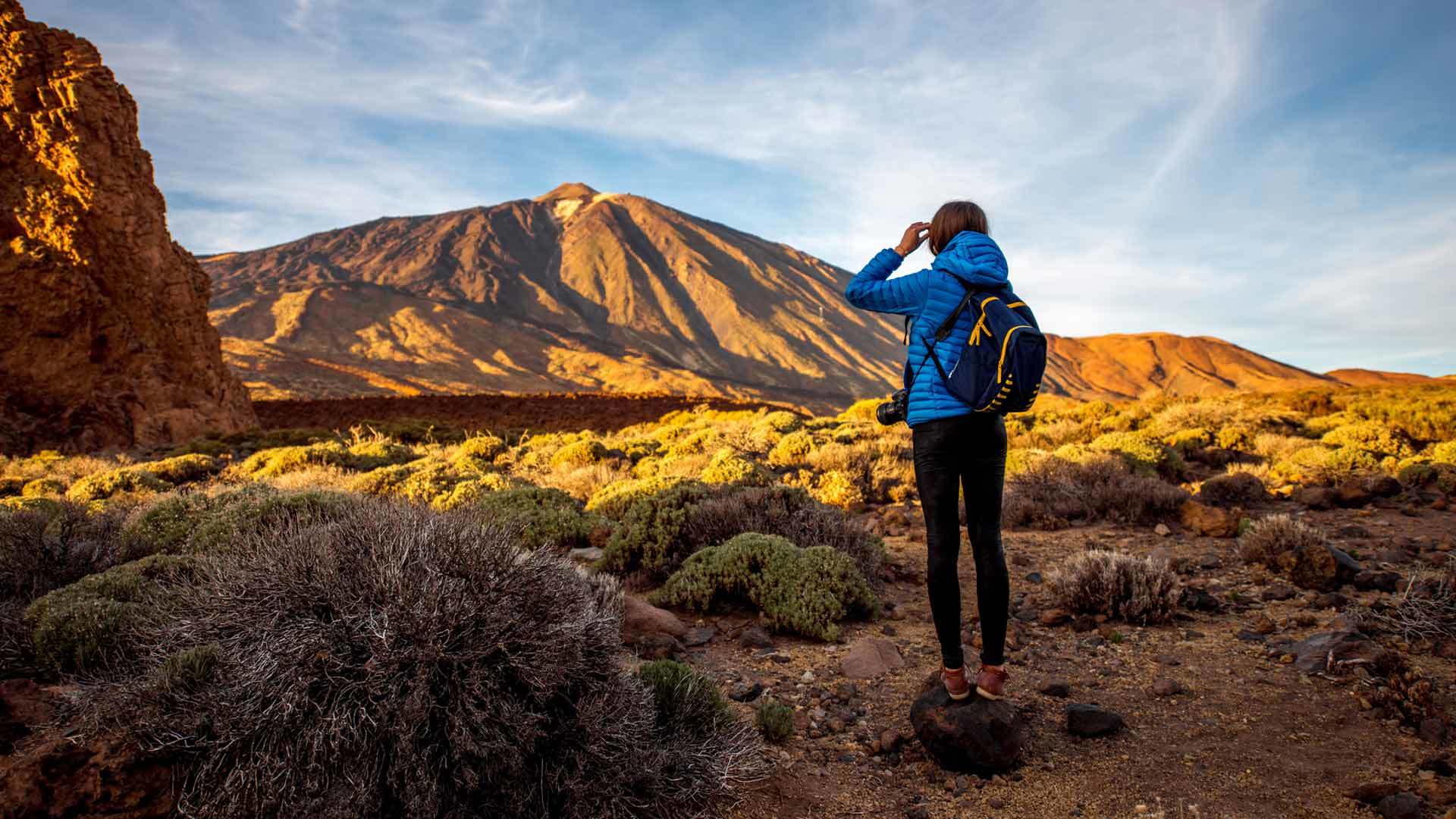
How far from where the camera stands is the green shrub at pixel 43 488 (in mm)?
8180

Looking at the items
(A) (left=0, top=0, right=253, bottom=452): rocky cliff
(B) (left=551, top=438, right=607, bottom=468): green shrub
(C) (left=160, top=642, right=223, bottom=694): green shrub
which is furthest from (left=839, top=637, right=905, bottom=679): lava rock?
(A) (left=0, top=0, right=253, bottom=452): rocky cliff

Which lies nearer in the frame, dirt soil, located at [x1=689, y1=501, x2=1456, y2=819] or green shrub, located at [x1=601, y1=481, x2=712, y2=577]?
dirt soil, located at [x1=689, y1=501, x2=1456, y2=819]

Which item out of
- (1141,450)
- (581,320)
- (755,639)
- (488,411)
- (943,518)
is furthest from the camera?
(581,320)

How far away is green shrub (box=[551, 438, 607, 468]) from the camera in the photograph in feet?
35.8

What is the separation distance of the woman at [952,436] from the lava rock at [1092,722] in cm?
44

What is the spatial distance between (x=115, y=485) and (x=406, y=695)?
874cm

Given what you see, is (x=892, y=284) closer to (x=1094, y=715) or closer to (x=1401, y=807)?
(x=1094, y=715)

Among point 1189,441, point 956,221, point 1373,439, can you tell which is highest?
point 956,221

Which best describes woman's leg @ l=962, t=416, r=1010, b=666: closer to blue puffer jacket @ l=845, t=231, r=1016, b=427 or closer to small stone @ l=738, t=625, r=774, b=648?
blue puffer jacket @ l=845, t=231, r=1016, b=427

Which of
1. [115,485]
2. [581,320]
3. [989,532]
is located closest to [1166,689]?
[989,532]

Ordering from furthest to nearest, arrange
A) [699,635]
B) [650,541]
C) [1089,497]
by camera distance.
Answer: [1089,497] → [650,541] → [699,635]

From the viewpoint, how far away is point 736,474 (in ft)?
26.8

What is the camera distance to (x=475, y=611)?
2.42 meters

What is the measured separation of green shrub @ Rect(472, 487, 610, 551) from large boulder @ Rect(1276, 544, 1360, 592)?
206 inches
